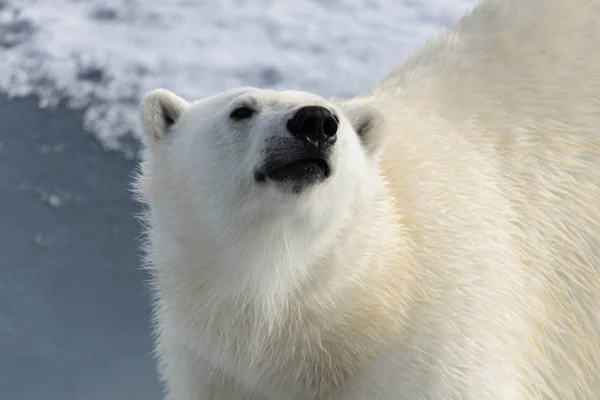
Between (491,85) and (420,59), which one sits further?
(420,59)

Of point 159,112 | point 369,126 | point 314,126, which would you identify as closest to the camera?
point 314,126

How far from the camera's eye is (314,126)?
84.1 inches

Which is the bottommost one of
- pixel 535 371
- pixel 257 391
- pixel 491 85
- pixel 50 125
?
pixel 50 125

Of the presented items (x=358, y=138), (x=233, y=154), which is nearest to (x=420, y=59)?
(x=358, y=138)

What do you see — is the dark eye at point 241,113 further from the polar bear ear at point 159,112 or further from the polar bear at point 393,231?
the polar bear ear at point 159,112

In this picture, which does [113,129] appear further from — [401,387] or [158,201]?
[401,387]

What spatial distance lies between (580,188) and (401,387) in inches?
45.4

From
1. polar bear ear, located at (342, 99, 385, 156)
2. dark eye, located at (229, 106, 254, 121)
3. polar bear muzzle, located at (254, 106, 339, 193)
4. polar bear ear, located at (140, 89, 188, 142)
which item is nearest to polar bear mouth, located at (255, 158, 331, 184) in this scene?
polar bear muzzle, located at (254, 106, 339, 193)

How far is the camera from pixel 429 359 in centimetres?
232

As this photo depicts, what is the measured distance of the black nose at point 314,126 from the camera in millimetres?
2129

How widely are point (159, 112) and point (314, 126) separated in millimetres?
883

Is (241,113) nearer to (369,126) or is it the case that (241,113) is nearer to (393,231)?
(369,126)

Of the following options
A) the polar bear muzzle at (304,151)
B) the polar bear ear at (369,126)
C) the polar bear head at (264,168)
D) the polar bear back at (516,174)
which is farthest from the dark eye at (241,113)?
the polar bear back at (516,174)

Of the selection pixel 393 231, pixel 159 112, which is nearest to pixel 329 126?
pixel 393 231
